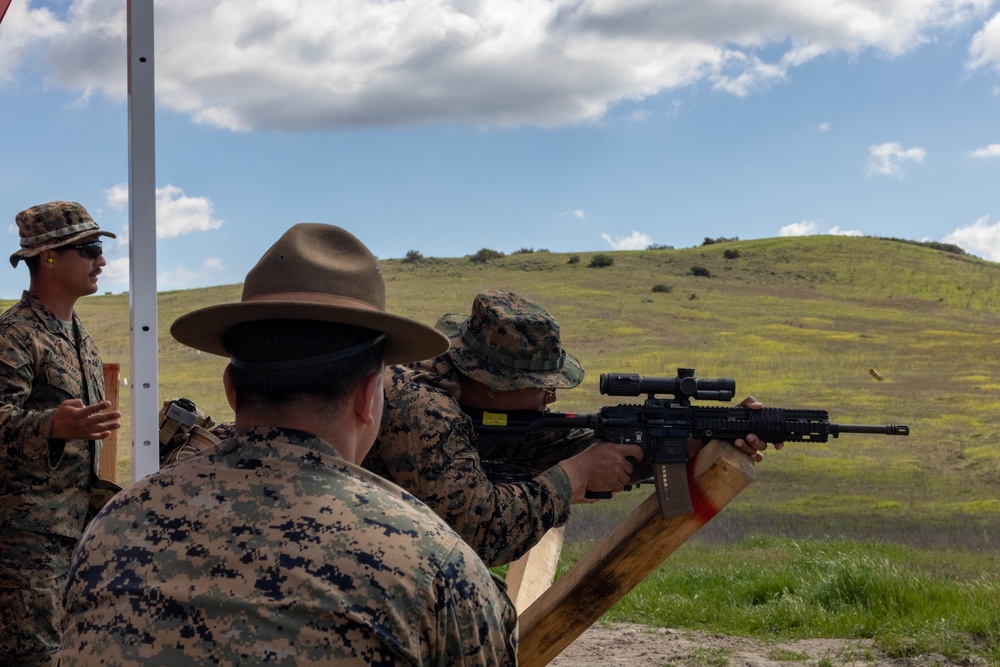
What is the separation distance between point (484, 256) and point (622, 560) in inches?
2383

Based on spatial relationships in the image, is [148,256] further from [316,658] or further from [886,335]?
[886,335]

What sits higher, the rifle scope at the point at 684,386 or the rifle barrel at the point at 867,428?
the rifle scope at the point at 684,386

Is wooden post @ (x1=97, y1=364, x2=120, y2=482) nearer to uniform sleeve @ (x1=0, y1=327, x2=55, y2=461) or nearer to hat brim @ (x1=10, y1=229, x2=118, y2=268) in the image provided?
hat brim @ (x1=10, y1=229, x2=118, y2=268)

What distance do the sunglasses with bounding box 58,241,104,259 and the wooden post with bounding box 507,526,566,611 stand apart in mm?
2333

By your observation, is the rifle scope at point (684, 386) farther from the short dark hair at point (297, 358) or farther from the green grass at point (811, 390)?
the green grass at point (811, 390)

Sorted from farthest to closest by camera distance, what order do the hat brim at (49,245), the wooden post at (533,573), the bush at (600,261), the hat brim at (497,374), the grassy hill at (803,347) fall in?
the bush at (600,261), the grassy hill at (803,347), the wooden post at (533,573), the hat brim at (49,245), the hat brim at (497,374)

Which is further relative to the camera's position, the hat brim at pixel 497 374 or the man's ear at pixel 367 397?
the hat brim at pixel 497 374

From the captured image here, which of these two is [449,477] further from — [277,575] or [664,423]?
[277,575]

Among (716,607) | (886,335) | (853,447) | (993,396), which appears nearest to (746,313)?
(886,335)

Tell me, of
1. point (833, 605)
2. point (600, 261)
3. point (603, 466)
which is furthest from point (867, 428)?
point (600, 261)

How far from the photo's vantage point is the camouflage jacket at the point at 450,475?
11.5ft

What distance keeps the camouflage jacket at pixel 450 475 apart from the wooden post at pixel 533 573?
50.0 inches

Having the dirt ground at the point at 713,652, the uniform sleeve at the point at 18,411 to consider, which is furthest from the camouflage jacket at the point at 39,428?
the dirt ground at the point at 713,652

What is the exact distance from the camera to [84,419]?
4.02 m
